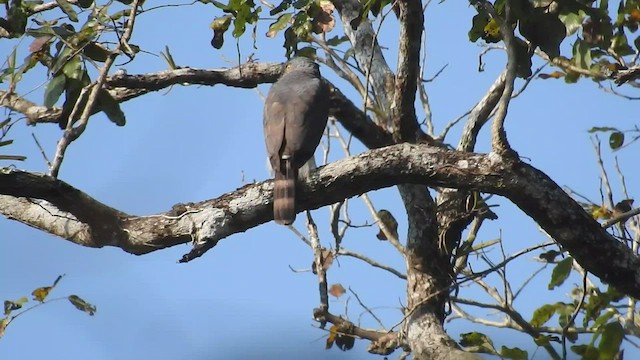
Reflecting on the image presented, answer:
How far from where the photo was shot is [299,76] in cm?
519

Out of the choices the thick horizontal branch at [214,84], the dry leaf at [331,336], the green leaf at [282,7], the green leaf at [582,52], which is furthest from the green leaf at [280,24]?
the dry leaf at [331,336]

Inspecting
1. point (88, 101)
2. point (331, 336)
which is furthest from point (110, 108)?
point (331, 336)

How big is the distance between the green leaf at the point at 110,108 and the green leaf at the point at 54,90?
195mm

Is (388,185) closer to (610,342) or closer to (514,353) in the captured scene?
(514,353)

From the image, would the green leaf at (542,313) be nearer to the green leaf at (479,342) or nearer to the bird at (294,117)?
the green leaf at (479,342)

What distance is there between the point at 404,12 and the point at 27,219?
2.06 m

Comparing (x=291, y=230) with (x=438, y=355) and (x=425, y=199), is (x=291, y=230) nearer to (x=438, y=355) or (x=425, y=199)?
(x=425, y=199)

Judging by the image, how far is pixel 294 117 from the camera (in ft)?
16.0

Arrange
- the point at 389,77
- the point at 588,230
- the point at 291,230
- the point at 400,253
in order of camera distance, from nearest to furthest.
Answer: the point at 588,230, the point at 389,77, the point at 400,253, the point at 291,230

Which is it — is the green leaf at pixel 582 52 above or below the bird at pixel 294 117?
below

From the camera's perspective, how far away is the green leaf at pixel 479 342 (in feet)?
13.4

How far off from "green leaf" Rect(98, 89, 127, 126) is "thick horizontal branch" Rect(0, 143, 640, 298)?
1.72 ft

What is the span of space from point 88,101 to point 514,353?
84.8 inches

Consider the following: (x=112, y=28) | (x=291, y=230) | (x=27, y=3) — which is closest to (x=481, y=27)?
(x=112, y=28)
